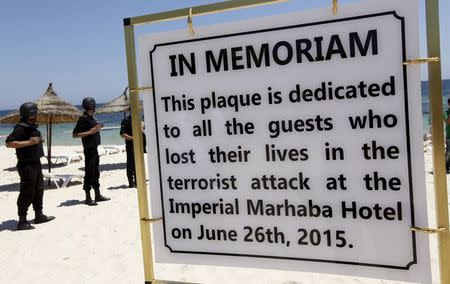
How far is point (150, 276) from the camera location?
1931mm

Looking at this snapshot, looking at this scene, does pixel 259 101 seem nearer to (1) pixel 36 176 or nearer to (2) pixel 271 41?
(2) pixel 271 41

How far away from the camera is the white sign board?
4.96 ft

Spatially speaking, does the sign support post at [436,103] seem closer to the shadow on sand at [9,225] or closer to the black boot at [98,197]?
the shadow on sand at [9,225]

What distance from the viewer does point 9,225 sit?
6129 mm

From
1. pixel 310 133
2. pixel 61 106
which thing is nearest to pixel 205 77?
pixel 310 133

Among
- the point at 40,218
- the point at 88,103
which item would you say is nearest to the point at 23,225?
the point at 40,218

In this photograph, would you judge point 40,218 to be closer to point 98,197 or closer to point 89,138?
point 98,197

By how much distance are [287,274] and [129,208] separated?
12.6 feet

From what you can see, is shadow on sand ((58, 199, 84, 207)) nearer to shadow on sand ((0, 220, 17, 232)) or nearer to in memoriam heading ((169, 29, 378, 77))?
shadow on sand ((0, 220, 17, 232))

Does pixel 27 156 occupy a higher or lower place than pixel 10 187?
higher

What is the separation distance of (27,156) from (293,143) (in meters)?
5.00

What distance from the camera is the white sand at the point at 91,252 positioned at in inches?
145

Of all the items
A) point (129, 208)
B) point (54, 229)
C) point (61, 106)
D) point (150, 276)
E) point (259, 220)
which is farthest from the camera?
point (61, 106)

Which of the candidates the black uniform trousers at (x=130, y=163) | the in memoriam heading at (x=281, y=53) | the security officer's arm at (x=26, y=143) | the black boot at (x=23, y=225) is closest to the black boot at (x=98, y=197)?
the black uniform trousers at (x=130, y=163)
